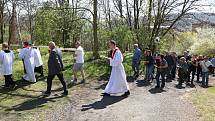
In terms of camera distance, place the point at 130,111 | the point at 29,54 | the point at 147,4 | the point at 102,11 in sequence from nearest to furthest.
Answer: the point at 130,111 < the point at 29,54 < the point at 147,4 < the point at 102,11

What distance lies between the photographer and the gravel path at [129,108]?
11.7 m

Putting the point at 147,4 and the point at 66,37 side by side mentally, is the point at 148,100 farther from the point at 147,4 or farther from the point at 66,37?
the point at 66,37

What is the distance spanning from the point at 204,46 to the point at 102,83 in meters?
47.7

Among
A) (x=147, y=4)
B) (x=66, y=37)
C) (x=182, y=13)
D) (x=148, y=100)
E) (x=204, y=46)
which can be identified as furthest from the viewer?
(x=204, y=46)

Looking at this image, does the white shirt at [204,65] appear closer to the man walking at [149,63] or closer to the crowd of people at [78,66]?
the crowd of people at [78,66]

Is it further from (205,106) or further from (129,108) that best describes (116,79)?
(205,106)

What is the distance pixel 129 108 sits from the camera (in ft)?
42.3

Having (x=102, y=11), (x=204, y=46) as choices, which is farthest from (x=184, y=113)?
(x=204, y=46)

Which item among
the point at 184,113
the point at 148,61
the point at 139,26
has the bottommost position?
the point at 184,113

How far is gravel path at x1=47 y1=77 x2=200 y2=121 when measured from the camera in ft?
38.5

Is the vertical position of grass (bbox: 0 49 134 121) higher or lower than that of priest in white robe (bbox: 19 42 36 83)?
lower

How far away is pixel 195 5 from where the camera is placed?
35.0 meters

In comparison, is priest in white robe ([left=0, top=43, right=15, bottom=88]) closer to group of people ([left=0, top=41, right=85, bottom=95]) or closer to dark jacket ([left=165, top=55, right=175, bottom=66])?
group of people ([left=0, top=41, right=85, bottom=95])

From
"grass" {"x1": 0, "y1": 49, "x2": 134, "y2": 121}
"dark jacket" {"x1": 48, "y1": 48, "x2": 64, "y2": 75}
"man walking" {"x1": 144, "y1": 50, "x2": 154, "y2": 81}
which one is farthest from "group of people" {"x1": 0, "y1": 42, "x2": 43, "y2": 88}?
"man walking" {"x1": 144, "y1": 50, "x2": 154, "y2": 81}
